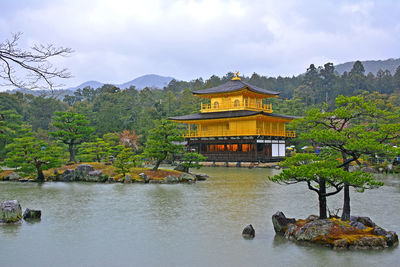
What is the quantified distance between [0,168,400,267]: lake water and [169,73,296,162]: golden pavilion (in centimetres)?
1624

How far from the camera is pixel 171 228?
8.29m

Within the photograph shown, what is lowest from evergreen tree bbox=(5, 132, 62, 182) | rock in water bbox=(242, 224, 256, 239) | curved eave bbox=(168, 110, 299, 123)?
rock in water bbox=(242, 224, 256, 239)

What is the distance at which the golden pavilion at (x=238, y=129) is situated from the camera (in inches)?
1206

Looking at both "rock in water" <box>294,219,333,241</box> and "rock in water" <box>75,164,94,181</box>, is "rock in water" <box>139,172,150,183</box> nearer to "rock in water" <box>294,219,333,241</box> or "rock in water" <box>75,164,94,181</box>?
"rock in water" <box>75,164,94,181</box>

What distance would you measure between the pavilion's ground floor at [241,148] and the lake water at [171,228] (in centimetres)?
1582

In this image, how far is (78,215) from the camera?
9797 millimetres

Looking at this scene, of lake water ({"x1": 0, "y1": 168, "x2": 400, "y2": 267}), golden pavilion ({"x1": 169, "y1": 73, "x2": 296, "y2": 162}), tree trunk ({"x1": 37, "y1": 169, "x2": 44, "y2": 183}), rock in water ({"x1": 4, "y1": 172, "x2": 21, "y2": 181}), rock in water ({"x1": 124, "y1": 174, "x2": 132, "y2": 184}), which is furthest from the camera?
golden pavilion ({"x1": 169, "y1": 73, "x2": 296, "y2": 162})

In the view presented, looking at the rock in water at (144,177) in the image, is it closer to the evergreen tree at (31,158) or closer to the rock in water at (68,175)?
the rock in water at (68,175)

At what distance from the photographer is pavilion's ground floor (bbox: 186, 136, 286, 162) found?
99.5 ft

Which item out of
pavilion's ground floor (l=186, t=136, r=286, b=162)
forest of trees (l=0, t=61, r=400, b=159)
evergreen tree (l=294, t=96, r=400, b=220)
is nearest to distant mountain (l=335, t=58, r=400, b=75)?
forest of trees (l=0, t=61, r=400, b=159)

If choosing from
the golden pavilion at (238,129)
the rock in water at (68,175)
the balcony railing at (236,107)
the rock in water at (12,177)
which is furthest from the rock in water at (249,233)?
the balcony railing at (236,107)

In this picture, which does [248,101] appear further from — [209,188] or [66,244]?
[66,244]

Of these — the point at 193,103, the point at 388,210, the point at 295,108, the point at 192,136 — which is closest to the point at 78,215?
the point at 388,210

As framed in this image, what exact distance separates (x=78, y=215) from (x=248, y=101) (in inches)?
1040
